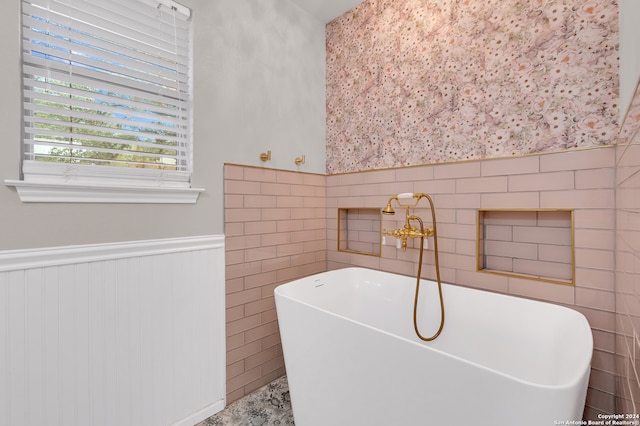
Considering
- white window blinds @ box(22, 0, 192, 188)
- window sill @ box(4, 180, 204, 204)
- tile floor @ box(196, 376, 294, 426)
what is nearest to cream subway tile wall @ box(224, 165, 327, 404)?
tile floor @ box(196, 376, 294, 426)

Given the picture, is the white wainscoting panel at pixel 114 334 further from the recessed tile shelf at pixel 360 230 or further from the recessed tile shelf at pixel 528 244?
the recessed tile shelf at pixel 528 244

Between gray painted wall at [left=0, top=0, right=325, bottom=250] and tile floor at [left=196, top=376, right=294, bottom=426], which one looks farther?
tile floor at [left=196, top=376, right=294, bottom=426]

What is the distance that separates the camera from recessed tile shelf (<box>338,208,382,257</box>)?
93.1 inches

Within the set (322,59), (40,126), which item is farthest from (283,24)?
(40,126)

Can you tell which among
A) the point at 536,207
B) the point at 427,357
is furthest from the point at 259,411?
the point at 536,207

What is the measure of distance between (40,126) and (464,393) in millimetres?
1975

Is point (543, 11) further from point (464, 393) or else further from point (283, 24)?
point (464, 393)

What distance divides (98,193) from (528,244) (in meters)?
2.27

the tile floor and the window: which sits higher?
the window

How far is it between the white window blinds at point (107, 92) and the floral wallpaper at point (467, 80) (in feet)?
4.14

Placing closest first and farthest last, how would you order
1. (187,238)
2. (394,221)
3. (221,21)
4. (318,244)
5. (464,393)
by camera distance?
1. (464,393)
2. (187,238)
3. (221,21)
4. (394,221)
5. (318,244)

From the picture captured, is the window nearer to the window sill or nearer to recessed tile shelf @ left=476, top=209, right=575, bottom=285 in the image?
the window sill

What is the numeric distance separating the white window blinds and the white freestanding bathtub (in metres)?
1.06

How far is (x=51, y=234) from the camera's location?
1274 millimetres
